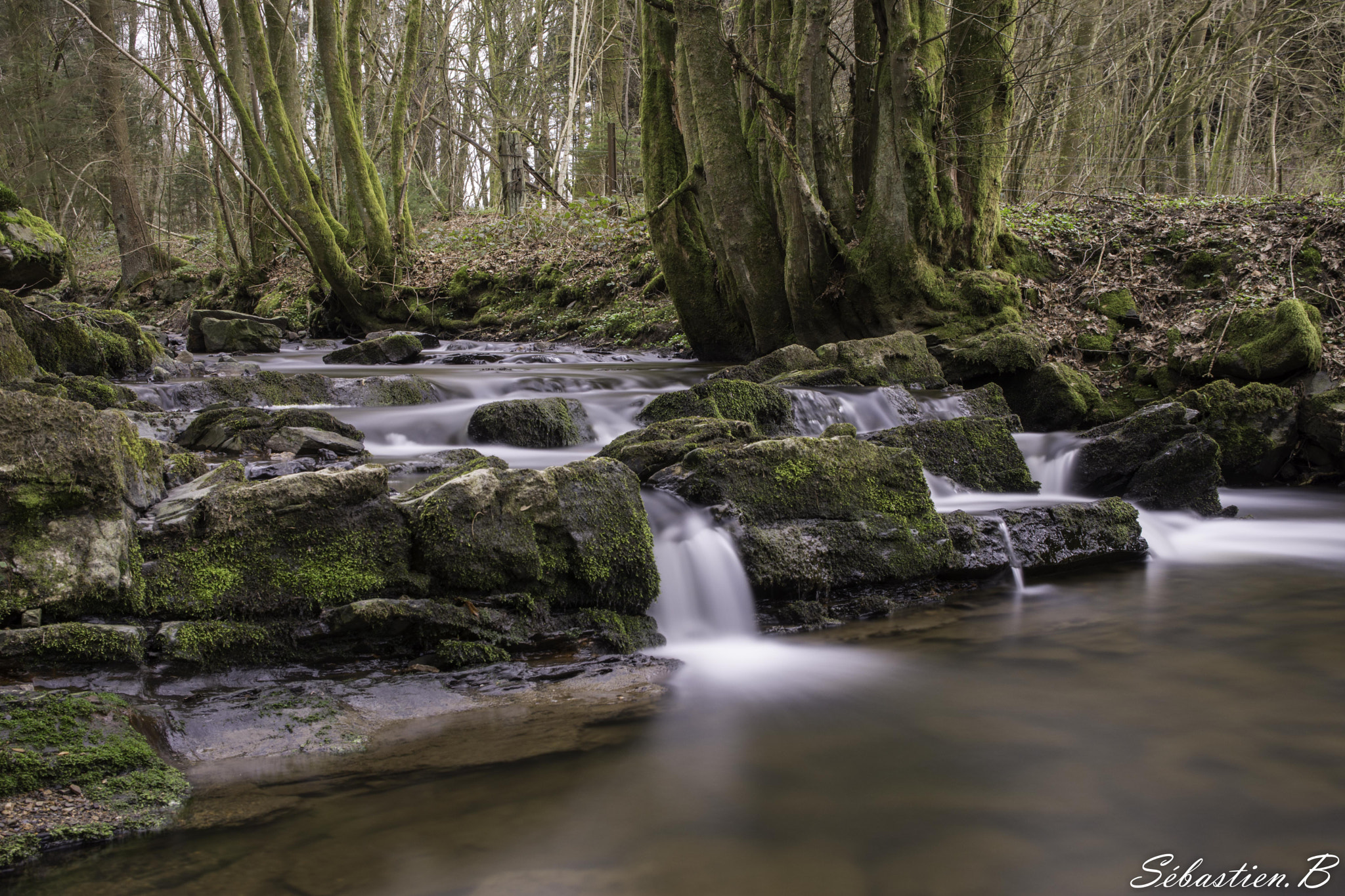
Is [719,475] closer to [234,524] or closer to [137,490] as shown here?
[234,524]

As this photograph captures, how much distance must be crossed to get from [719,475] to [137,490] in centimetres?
267

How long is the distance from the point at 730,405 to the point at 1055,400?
12.4ft

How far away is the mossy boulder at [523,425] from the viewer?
21.4ft

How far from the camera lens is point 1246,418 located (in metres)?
7.45

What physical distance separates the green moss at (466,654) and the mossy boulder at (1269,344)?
7887 mm

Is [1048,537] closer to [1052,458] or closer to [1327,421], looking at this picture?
[1052,458]

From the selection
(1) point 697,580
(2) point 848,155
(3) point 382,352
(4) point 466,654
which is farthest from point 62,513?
(2) point 848,155

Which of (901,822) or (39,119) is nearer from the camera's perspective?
(901,822)

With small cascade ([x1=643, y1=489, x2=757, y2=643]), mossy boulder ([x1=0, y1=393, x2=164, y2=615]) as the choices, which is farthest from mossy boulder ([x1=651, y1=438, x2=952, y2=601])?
mossy boulder ([x1=0, y1=393, x2=164, y2=615])

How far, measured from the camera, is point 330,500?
341cm

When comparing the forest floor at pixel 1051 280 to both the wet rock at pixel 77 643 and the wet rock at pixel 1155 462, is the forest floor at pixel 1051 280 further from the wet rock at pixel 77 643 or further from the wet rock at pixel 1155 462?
the wet rock at pixel 77 643

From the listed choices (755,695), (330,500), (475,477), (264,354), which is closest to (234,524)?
(330,500)

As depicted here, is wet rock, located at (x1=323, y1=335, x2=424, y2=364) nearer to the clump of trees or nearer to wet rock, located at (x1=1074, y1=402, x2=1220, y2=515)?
the clump of trees

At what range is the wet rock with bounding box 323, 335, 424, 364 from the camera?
38.3ft
